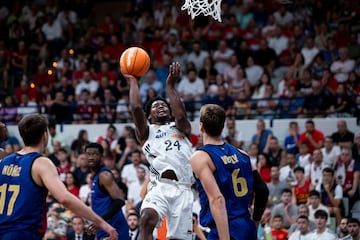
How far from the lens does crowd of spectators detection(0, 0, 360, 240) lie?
15.1 meters

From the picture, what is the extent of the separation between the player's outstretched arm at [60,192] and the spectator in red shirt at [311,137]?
939 cm

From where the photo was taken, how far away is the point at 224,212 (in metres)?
7.40

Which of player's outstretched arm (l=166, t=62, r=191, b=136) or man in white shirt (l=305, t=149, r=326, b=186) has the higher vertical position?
player's outstretched arm (l=166, t=62, r=191, b=136)

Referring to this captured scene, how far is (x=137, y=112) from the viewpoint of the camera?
9656 mm

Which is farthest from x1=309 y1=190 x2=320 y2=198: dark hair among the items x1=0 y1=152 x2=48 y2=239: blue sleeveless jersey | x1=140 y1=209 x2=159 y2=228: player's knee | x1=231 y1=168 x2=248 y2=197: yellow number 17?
x1=0 y1=152 x2=48 y2=239: blue sleeveless jersey

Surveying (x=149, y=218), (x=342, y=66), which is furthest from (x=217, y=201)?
(x=342, y=66)

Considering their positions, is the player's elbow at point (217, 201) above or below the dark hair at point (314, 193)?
above

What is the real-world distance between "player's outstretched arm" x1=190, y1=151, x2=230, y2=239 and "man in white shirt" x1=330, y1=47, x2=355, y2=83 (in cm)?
1040

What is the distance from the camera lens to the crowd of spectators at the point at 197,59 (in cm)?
1761

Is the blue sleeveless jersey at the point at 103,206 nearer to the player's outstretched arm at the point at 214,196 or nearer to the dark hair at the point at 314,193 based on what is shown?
the player's outstretched arm at the point at 214,196

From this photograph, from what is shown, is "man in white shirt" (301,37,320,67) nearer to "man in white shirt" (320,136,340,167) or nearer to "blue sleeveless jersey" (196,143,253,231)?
"man in white shirt" (320,136,340,167)

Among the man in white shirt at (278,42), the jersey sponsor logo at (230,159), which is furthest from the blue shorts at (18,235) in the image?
the man in white shirt at (278,42)

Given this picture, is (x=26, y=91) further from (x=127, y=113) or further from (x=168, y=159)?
(x=168, y=159)

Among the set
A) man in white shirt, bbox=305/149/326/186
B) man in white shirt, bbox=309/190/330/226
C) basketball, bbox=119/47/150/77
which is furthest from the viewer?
man in white shirt, bbox=305/149/326/186
